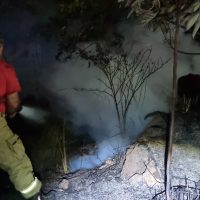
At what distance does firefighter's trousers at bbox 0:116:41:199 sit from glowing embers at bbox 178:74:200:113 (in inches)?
83.2

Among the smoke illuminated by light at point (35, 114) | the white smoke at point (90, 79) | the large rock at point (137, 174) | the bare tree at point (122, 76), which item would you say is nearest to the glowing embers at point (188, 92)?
the white smoke at point (90, 79)

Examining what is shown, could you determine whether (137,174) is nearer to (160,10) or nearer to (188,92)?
(160,10)

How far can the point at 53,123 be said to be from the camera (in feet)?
20.1

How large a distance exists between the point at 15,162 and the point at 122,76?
8.93ft

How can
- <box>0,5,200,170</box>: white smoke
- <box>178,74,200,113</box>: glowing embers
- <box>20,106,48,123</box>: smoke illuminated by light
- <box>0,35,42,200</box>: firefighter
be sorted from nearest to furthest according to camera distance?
<box>0,35,42,200</box>: firefighter → <box>178,74,200,113</box>: glowing embers → <box>0,5,200,170</box>: white smoke → <box>20,106,48,123</box>: smoke illuminated by light

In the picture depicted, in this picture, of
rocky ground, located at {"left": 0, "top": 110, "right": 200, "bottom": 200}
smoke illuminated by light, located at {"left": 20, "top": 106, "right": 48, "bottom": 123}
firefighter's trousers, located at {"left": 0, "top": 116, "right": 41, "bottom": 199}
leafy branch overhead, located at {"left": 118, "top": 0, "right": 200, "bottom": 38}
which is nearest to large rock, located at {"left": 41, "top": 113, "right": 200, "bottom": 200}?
rocky ground, located at {"left": 0, "top": 110, "right": 200, "bottom": 200}

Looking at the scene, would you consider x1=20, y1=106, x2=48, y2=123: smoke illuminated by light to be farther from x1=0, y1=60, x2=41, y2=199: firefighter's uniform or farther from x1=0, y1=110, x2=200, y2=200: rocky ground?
x1=0, y1=60, x2=41, y2=199: firefighter's uniform

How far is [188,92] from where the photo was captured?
582 centimetres

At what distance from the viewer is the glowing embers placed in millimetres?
5172

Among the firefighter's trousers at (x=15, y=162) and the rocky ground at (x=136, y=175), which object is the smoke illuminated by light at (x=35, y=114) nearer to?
the rocky ground at (x=136, y=175)

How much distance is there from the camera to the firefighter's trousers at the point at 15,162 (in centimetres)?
374

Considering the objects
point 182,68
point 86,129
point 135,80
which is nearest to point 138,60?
point 135,80

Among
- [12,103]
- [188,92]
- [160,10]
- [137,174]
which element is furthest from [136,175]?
[188,92]

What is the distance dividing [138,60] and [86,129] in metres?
1.35
